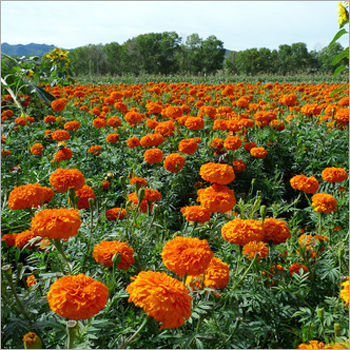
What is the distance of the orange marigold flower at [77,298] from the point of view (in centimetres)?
80

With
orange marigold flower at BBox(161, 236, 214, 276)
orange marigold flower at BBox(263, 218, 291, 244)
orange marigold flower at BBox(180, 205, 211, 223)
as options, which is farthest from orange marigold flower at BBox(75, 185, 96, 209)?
orange marigold flower at BBox(263, 218, 291, 244)

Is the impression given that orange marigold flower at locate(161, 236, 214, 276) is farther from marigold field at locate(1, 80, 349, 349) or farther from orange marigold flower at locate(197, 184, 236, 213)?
orange marigold flower at locate(197, 184, 236, 213)

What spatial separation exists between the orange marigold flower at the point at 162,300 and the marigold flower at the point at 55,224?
336mm

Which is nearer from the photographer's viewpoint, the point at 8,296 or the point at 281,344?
the point at 8,296

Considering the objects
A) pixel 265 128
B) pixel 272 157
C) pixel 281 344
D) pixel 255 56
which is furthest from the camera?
pixel 255 56

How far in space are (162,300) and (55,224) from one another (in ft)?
1.48

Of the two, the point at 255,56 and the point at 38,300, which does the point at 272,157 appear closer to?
the point at 38,300

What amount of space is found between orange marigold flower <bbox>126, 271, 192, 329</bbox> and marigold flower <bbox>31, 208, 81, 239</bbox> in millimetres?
336

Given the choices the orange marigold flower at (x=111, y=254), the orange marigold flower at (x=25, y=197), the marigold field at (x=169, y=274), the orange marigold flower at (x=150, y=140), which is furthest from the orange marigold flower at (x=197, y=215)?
the orange marigold flower at (x=150, y=140)

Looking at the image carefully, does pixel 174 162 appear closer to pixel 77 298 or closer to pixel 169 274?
pixel 169 274

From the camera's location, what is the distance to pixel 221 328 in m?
1.13

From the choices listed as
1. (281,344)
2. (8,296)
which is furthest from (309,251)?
(8,296)

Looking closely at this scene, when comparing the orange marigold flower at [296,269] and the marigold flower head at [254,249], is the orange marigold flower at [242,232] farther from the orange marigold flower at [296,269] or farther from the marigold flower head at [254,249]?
the orange marigold flower at [296,269]

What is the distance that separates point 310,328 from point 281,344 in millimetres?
216
